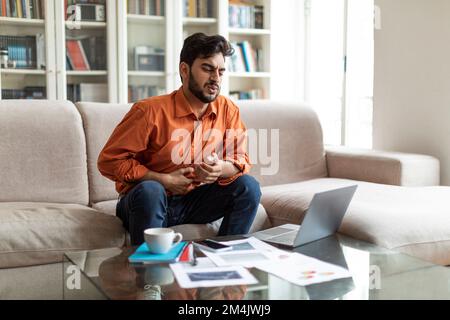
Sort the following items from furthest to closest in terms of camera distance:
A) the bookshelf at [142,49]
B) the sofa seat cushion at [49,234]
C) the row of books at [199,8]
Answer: the row of books at [199,8], the bookshelf at [142,49], the sofa seat cushion at [49,234]

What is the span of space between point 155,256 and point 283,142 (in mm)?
1559

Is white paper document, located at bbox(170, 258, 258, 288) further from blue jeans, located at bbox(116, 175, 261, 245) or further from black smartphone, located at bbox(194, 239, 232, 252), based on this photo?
blue jeans, located at bbox(116, 175, 261, 245)

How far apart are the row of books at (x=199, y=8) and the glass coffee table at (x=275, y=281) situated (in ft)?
9.16

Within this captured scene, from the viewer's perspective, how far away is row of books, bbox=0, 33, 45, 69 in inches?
149

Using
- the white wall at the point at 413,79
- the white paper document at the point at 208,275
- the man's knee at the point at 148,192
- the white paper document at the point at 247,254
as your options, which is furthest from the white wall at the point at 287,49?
the white paper document at the point at 208,275

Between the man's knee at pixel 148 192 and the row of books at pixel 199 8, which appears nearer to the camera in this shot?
the man's knee at pixel 148 192

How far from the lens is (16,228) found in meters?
1.91

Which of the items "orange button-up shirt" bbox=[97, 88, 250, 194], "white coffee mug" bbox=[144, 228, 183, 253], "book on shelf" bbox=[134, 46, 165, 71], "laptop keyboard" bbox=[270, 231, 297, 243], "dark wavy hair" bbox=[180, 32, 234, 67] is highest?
"book on shelf" bbox=[134, 46, 165, 71]

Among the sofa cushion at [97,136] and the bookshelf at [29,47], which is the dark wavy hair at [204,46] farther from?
the bookshelf at [29,47]

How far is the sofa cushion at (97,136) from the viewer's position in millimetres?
2508

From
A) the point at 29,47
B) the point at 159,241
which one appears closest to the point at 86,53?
the point at 29,47

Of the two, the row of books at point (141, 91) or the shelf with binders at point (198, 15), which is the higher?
the shelf with binders at point (198, 15)

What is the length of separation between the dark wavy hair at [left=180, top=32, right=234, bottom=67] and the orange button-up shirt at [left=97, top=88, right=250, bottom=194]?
158 millimetres

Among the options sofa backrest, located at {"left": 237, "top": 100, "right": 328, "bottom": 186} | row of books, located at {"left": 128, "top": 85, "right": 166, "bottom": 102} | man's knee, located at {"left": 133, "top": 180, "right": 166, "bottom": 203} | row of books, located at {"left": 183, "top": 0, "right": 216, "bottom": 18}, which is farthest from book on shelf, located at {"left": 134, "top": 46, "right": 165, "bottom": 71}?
man's knee, located at {"left": 133, "top": 180, "right": 166, "bottom": 203}
